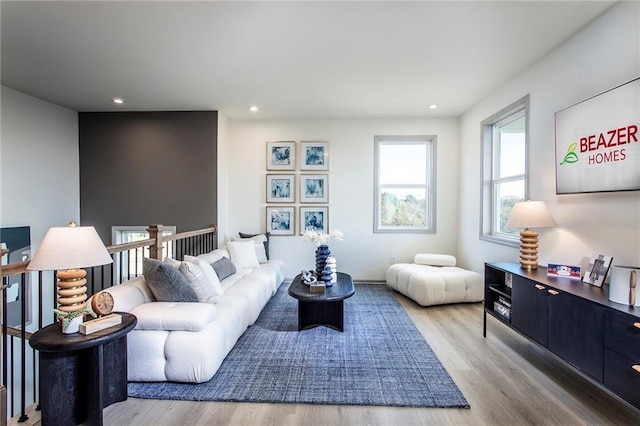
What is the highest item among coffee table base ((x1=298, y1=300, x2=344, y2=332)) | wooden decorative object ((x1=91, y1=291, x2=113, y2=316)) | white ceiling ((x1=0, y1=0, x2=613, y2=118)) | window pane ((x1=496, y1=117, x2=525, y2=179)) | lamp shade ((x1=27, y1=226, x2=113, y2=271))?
white ceiling ((x1=0, y1=0, x2=613, y2=118))

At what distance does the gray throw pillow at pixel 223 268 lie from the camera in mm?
3428

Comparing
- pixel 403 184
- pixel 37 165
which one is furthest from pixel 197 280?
pixel 403 184

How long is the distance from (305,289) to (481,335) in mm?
1854

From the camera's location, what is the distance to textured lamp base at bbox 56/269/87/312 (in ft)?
5.70

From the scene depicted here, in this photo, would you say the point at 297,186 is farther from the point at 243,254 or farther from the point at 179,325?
the point at 179,325

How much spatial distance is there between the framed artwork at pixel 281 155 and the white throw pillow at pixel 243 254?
1474 mm

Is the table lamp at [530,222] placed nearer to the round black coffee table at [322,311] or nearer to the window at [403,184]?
the round black coffee table at [322,311]

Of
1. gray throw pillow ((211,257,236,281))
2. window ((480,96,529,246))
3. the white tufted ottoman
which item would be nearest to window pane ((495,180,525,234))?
window ((480,96,529,246))

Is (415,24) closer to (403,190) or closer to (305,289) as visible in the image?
(305,289)

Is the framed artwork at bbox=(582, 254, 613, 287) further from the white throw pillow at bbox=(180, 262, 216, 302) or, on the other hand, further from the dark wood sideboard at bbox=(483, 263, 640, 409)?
the white throw pillow at bbox=(180, 262, 216, 302)

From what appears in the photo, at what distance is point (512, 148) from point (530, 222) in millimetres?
1426

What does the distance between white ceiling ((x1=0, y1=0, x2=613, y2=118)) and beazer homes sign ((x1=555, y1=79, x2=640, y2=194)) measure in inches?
29.5

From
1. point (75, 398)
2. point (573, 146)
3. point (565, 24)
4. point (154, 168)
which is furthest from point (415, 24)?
point (154, 168)

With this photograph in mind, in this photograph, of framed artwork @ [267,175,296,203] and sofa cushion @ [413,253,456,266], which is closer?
sofa cushion @ [413,253,456,266]
